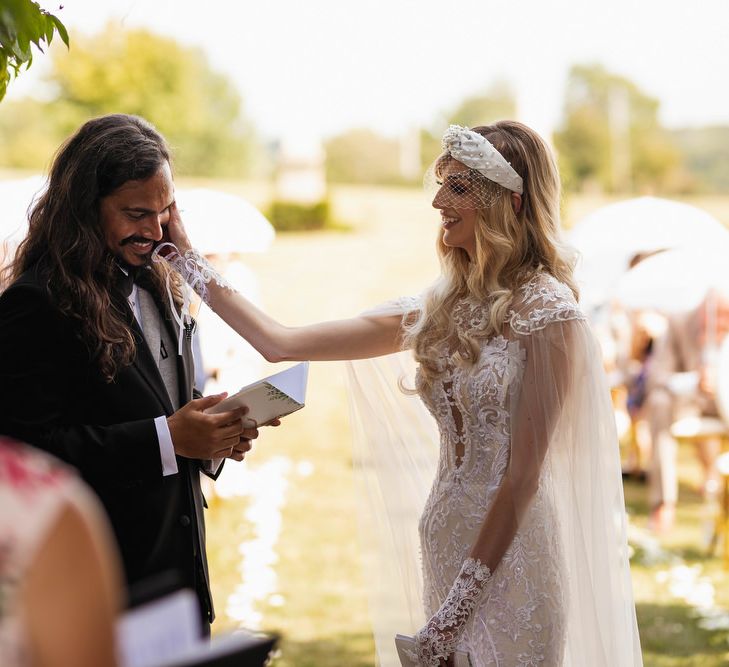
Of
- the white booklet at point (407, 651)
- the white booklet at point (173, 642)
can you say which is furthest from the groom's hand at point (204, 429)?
the white booklet at point (173, 642)

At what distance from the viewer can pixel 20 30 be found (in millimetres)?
2385

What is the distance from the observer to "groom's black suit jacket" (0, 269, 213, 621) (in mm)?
2672

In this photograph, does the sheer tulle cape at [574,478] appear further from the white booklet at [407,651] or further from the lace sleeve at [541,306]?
the white booklet at [407,651]

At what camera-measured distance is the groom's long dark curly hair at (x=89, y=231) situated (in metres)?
2.75

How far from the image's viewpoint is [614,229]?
10.7m

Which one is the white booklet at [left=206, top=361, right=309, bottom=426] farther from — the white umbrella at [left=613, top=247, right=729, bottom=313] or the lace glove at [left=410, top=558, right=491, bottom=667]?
the white umbrella at [left=613, top=247, right=729, bottom=313]

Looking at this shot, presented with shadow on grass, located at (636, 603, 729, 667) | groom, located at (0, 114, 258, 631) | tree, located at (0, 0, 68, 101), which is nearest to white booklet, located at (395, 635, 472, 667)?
groom, located at (0, 114, 258, 631)

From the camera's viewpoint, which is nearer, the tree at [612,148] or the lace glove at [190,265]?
the lace glove at [190,265]

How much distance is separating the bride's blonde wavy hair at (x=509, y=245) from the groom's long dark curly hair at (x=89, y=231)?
0.94 m

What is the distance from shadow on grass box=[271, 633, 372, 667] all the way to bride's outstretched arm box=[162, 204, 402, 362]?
107 inches

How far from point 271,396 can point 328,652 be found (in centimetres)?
346

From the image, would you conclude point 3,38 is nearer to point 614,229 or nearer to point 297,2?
point 614,229

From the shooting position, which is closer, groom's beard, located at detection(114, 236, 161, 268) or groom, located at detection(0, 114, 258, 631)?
groom, located at detection(0, 114, 258, 631)

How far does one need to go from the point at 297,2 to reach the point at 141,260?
34.5 meters
